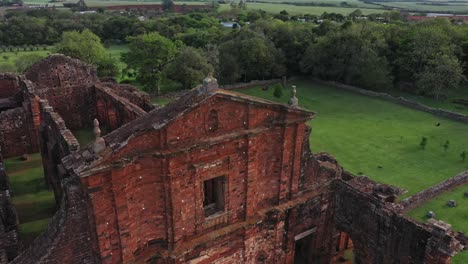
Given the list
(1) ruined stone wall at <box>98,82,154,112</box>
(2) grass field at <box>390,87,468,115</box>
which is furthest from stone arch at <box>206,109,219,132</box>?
(2) grass field at <box>390,87,468,115</box>

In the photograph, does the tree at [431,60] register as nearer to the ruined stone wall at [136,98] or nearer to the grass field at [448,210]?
the grass field at [448,210]

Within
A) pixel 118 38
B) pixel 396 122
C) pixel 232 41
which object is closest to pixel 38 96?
pixel 396 122

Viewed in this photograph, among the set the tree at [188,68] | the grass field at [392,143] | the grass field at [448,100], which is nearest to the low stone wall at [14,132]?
the grass field at [392,143]

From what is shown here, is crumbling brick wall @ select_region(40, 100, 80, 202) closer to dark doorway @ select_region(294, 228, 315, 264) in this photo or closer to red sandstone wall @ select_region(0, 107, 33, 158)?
red sandstone wall @ select_region(0, 107, 33, 158)

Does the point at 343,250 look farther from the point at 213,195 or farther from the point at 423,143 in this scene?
the point at 423,143

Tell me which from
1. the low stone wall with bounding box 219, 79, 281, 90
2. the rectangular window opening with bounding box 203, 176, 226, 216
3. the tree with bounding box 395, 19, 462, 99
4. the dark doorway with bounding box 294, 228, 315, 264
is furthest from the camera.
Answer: the low stone wall with bounding box 219, 79, 281, 90

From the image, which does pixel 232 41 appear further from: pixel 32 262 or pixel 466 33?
pixel 32 262
